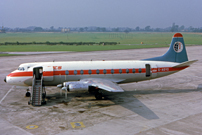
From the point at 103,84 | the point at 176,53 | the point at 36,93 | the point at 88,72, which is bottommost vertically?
the point at 36,93

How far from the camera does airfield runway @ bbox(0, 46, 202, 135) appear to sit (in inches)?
706

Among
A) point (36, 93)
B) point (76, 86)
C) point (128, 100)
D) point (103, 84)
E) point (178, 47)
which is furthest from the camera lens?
point (178, 47)

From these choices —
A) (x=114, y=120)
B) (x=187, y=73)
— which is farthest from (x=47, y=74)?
(x=187, y=73)

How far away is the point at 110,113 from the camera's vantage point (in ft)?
71.2

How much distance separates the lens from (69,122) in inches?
768

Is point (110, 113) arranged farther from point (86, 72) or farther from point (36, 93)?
point (36, 93)

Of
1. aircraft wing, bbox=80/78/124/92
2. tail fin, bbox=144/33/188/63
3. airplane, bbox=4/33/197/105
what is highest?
tail fin, bbox=144/33/188/63

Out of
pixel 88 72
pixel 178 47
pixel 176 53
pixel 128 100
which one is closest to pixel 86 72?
pixel 88 72

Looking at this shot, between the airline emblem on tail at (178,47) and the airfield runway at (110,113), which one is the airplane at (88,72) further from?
the airline emblem on tail at (178,47)

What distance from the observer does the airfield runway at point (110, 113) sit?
17.9m

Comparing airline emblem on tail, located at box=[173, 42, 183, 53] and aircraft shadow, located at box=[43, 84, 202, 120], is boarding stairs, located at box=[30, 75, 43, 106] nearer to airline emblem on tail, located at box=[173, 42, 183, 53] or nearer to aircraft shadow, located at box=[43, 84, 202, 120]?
aircraft shadow, located at box=[43, 84, 202, 120]

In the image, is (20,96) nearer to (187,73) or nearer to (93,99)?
(93,99)

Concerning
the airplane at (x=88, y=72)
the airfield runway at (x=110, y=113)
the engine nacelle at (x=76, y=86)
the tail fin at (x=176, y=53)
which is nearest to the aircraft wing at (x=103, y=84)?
the airplane at (x=88, y=72)

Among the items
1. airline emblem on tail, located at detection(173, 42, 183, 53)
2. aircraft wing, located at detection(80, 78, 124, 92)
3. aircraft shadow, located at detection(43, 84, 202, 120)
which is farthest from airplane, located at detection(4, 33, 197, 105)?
airline emblem on tail, located at detection(173, 42, 183, 53)
